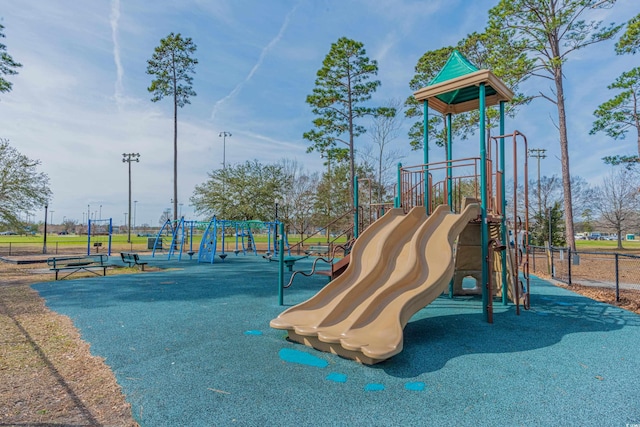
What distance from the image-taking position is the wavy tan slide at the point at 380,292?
13.0 ft

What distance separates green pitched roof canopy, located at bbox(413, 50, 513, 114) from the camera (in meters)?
6.38

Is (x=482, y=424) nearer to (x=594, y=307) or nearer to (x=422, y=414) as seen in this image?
(x=422, y=414)

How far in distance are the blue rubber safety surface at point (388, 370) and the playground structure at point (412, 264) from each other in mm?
283

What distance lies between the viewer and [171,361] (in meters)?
3.92

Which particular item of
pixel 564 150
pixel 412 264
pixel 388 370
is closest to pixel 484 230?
pixel 412 264

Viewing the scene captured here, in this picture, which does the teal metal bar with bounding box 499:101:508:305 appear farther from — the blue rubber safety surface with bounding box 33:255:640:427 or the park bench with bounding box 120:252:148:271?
the park bench with bounding box 120:252:148:271

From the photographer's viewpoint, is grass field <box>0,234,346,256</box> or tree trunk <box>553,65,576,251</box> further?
grass field <box>0,234,346,256</box>

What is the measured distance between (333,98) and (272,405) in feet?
63.7

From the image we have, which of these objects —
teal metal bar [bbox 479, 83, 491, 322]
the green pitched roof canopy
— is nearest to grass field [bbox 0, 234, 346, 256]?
the green pitched roof canopy

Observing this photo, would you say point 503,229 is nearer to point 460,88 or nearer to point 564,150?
point 460,88

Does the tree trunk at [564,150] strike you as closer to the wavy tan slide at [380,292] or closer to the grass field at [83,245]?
the wavy tan slide at [380,292]

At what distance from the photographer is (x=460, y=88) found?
260 inches

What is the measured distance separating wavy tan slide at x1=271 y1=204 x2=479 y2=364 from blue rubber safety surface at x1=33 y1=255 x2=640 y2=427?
25cm

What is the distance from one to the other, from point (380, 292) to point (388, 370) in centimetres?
108
